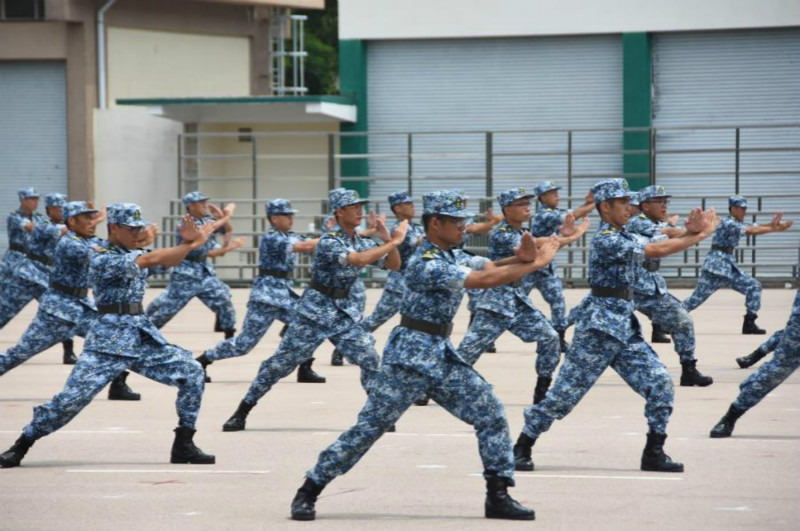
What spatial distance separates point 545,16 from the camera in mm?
32594

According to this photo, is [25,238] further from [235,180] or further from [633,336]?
[235,180]

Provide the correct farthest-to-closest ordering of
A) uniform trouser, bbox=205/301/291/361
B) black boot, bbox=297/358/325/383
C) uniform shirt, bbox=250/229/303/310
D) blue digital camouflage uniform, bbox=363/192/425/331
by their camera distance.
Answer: blue digital camouflage uniform, bbox=363/192/425/331
black boot, bbox=297/358/325/383
uniform shirt, bbox=250/229/303/310
uniform trouser, bbox=205/301/291/361

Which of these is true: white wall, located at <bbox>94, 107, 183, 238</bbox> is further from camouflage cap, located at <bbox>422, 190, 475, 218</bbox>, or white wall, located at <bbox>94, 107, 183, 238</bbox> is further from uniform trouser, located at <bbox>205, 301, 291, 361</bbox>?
camouflage cap, located at <bbox>422, 190, 475, 218</bbox>

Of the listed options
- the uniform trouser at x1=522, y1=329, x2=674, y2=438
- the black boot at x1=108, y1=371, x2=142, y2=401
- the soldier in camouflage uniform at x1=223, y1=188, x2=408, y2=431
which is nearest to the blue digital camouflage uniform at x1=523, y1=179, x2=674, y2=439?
the uniform trouser at x1=522, y1=329, x2=674, y2=438

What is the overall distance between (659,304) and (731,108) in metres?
18.0

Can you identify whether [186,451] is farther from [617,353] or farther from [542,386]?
[542,386]

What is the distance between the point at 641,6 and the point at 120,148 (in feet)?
39.4

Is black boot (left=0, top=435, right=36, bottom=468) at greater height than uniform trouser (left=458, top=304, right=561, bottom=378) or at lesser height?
lesser

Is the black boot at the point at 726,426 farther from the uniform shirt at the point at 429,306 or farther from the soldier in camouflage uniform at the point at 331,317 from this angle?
the uniform shirt at the point at 429,306

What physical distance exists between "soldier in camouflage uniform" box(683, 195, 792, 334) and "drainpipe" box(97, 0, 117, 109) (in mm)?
19360

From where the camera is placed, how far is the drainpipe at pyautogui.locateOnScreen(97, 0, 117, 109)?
36.4 meters

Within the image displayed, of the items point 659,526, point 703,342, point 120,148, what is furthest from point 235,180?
point 659,526

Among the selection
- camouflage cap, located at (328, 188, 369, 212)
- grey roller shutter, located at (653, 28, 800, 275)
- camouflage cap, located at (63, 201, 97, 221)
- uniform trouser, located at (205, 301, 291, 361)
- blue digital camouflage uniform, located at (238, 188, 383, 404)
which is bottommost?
uniform trouser, located at (205, 301, 291, 361)

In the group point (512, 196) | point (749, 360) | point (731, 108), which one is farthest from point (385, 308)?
point (731, 108)
